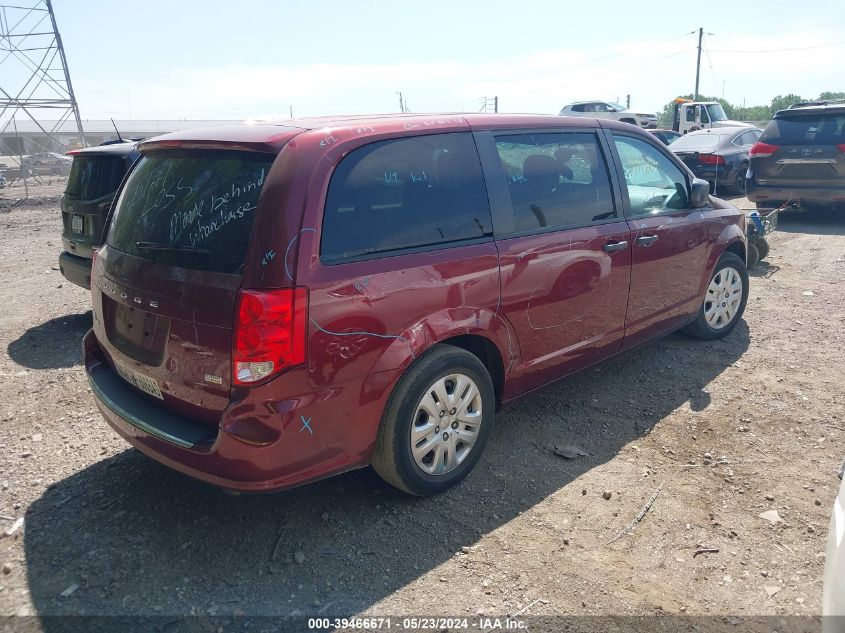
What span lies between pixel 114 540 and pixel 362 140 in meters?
2.16

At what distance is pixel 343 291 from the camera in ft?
9.43

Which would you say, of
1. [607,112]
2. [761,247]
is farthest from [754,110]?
[761,247]

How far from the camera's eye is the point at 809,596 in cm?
276

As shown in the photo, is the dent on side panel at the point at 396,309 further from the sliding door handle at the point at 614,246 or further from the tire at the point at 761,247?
the tire at the point at 761,247

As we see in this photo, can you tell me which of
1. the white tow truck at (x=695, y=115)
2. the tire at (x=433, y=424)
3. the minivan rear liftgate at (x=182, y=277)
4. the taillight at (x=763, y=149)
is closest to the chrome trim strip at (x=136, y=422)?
the minivan rear liftgate at (x=182, y=277)

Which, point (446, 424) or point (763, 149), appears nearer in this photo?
point (446, 424)

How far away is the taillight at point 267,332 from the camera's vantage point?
2.71m

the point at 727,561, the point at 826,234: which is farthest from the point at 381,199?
the point at 826,234

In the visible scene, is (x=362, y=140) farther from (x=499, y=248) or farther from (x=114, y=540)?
(x=114, y=540)

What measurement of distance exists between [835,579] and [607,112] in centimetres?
2809

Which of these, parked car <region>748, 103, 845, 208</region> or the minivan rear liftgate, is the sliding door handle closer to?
the minivan rear liftgate

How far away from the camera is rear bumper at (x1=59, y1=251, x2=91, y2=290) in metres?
6.09

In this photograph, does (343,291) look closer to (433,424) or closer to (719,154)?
(433,424)

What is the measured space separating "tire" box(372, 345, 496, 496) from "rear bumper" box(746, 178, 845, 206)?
884 cm
